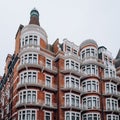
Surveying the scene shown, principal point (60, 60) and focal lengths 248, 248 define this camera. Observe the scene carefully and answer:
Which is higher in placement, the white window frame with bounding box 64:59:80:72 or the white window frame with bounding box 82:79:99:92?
the white window frame with bounding box 64:59:80:72

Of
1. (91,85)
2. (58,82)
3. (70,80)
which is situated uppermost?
(70,80)

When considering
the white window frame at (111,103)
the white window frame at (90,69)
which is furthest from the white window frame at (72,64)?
the white window frame at (111,103)

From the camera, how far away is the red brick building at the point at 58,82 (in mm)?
40175

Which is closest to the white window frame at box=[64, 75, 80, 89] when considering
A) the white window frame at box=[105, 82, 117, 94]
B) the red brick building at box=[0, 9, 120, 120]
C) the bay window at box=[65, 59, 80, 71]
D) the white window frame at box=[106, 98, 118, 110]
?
the red brick building at box=[0, 9, 120, 120]

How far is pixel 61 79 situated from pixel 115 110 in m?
12.0

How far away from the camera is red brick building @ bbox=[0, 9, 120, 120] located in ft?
132

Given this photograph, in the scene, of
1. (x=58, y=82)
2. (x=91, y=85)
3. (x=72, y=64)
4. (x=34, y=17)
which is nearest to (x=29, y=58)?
(x=58, y=82)

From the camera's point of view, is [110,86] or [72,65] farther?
[110,86]

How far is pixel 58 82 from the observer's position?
4316 centimetres

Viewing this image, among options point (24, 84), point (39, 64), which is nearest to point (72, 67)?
point (39, 64)

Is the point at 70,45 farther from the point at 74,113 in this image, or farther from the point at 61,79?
the point at 74,113

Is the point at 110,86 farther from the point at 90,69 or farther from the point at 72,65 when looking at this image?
the point at 72,65

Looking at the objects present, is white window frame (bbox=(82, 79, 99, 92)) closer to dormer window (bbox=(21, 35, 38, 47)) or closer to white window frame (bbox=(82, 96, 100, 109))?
white window frame (bbox=(82, 96, 100, 109))

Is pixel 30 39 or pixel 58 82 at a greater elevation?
pixel 30 39
